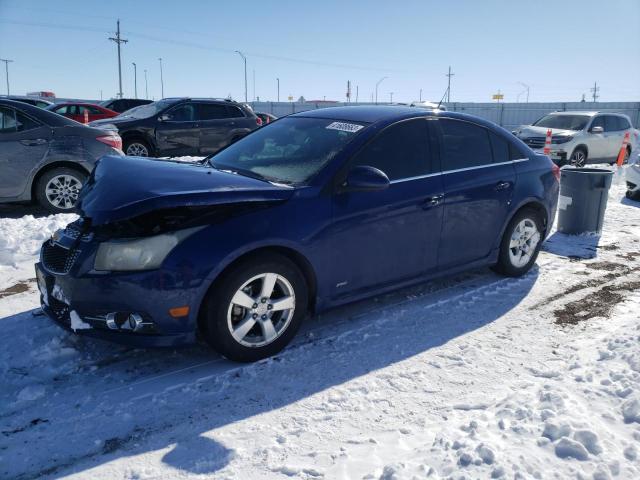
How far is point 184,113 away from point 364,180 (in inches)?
396

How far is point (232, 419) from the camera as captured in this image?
2887 millimetres

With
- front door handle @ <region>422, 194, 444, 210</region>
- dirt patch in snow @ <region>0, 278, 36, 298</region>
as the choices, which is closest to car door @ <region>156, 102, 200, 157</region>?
dirt patch in snow @ <region>0, 278, 36, 298</region>

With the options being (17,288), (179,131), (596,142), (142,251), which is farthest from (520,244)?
(596,142)

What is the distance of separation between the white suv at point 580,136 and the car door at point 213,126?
7.99 m

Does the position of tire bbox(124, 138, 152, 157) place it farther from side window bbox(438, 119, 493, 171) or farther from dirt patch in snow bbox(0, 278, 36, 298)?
side window bbox(438, 119, 493, 171)

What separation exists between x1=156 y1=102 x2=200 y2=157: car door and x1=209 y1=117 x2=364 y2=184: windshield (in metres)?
8.31

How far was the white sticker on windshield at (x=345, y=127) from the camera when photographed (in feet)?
13.3

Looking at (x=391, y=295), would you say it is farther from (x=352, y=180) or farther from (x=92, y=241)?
(x=92, y=241)

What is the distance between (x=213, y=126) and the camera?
12.9 meters

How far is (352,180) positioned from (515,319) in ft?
5.99

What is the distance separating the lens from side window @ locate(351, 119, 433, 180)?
396 centimetres

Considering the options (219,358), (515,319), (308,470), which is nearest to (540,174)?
(515,319)

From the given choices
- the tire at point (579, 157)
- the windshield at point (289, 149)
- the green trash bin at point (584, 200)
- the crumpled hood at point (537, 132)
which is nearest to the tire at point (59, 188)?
the windshield at point (289, 149)

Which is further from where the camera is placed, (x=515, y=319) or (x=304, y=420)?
(x=515, y=319)
